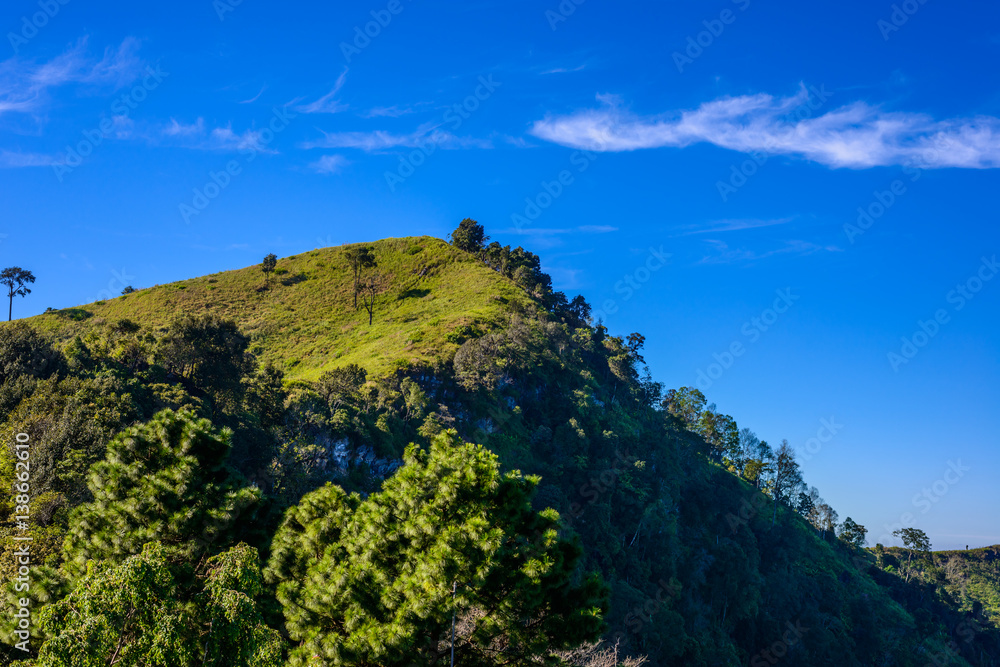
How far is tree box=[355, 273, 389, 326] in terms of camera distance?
337 ft

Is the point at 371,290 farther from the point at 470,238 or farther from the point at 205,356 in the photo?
the point at 205,356

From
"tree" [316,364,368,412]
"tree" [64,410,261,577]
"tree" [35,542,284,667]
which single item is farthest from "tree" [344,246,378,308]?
"tree" [35,542,284,667]

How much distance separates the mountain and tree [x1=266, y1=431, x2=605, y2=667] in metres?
1.64

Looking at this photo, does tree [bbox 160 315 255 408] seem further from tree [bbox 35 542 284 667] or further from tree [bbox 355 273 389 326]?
tree [bbox 355 273 389 326]

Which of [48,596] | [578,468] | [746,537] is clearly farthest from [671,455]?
[48,596]

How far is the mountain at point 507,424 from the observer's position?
38.8 metres

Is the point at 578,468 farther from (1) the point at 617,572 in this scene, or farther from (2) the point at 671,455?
(2) the point at 671,455

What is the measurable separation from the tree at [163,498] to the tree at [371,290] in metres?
78.3

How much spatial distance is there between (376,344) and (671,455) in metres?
44.4

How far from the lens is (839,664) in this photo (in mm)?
71500

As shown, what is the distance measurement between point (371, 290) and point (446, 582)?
91428 millimetres

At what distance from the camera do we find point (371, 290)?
105188 mm

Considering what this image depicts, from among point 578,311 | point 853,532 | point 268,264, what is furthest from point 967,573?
point 268,264

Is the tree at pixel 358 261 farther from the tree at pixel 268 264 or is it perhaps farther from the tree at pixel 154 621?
the tree at pixel 154 621
